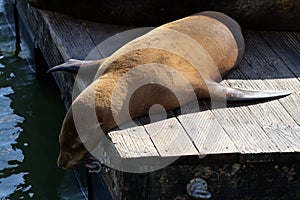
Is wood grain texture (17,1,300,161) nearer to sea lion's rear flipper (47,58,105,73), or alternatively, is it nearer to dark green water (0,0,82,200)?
sea lion's rear flipper (47,58,105,73)

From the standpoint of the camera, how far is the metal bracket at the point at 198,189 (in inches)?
142

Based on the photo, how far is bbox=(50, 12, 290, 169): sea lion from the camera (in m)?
3.74

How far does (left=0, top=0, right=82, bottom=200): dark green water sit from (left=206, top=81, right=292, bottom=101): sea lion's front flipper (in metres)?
1.32

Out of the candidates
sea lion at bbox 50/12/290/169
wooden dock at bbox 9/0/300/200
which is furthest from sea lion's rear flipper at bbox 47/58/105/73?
wooden dock at bbox 9/0/300/200

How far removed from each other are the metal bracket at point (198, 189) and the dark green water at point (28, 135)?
1.40 m

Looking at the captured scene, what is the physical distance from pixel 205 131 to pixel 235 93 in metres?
0.34

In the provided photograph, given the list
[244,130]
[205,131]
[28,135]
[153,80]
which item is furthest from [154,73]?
[28,135]

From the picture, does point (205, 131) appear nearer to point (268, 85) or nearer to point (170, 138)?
point (170, 138)

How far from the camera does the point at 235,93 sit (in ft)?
13.0

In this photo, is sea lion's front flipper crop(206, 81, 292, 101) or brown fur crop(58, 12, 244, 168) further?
sea lion's front flipper crop(206, 81, 292, 101)

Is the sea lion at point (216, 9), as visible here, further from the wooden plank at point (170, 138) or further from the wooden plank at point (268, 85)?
→ the wooden plank at point (170, 138)

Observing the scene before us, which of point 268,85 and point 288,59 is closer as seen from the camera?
point 268,85

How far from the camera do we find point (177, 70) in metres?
3.94

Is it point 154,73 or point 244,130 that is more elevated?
point 154,73
